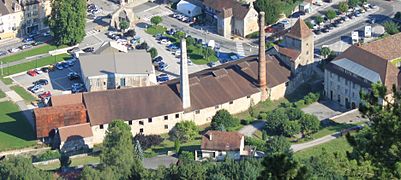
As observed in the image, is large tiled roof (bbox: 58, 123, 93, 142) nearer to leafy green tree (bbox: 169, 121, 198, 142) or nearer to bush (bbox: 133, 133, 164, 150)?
bush (bbox: 133, 133, 164, 150)

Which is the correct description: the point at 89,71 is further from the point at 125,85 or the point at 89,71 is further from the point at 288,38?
the point at 288,38

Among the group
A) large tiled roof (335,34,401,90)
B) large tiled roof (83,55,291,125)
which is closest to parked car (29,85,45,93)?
large tiled roof (83,55,291,125)

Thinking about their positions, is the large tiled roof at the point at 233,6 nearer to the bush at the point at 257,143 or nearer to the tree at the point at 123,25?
the tree at the point at 123,25

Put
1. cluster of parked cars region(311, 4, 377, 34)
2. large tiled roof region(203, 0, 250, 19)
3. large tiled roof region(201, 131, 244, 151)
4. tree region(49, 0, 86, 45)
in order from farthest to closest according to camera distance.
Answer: cluster of parked cars region(311, 4, 377, 34) → large tiled roof region(203, 0, 250, 19) → tree region(49, 0, 86, 45) → large tiled roof region(201, 131, 244, 151)

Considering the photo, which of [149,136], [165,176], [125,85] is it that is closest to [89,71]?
[125,85]

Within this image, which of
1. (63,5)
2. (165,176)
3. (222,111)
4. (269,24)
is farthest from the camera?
(269,24)

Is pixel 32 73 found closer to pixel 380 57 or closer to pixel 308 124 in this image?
pixel 308 124

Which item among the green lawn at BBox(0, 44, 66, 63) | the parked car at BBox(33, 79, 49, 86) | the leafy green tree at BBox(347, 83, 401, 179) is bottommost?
the parked car at BBox(33, 79, 49, 86)

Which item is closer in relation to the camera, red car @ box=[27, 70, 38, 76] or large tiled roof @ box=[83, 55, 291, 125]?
large tiled roof @ box=[83, 55, 291, 125]
